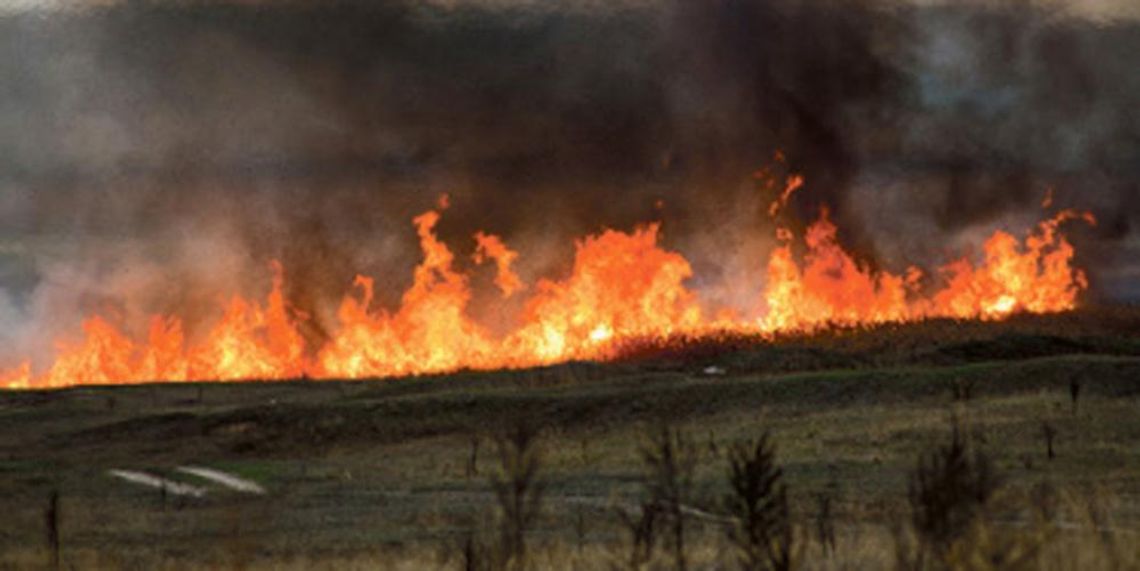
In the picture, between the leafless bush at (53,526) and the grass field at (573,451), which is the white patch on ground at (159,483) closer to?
the grass field at (573,451)

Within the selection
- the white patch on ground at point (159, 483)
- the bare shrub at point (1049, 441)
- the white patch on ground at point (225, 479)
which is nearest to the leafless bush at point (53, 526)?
the white patch on ground at point (159, 483)

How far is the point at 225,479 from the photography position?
128ft

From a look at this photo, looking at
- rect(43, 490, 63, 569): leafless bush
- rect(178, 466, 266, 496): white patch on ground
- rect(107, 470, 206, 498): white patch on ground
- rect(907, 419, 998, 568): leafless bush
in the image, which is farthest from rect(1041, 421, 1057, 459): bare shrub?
rect(907, 419, 998, 568): leafless bush

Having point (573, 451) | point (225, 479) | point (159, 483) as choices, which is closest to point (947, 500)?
point (225, 479)

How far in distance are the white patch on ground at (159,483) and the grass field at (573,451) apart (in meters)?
0.39

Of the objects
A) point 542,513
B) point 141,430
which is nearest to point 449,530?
point 542,513

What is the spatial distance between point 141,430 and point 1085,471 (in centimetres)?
3315

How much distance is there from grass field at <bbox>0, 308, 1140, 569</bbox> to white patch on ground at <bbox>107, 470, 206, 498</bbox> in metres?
0.39

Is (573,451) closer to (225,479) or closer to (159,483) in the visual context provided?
(225,479)

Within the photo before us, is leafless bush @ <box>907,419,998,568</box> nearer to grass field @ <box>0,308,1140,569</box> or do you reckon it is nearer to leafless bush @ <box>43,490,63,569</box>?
grass field @ <box>0,308,1140,569</box>

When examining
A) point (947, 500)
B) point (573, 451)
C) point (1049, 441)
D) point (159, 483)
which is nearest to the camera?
point (947, 500)

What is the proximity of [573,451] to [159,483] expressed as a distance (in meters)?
11.3

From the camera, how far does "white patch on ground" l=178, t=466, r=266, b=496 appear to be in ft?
119

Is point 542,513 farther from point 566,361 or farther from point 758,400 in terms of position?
point 566,361
